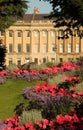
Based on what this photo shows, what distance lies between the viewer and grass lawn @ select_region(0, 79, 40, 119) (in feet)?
42.8

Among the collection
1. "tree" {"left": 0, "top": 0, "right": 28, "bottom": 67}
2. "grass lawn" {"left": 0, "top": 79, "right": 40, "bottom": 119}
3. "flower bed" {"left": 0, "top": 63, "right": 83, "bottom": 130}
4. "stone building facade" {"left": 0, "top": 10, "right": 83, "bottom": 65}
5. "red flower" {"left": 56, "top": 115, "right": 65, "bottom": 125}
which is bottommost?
"stone building facade" {"left": 0, "top": 10, "right": 83, "bottom": 65}

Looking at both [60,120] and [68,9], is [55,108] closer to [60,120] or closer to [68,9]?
[60,120]

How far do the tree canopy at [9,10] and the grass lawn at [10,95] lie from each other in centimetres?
1911

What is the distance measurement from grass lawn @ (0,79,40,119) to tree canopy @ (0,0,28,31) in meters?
19.1

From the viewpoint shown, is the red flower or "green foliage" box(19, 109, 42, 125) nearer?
the red flower

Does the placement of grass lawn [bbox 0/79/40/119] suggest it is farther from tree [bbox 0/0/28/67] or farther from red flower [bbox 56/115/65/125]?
tree [bbox 0/0/28/67]

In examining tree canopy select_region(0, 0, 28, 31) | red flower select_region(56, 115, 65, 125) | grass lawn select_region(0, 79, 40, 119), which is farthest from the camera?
tree canopy select_region(0, 0, 28, 31)

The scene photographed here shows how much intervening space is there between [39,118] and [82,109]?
824mm

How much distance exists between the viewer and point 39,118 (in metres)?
9.70

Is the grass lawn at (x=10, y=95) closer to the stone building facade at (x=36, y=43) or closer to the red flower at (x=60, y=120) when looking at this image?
the red flower at (x=60, y=120)

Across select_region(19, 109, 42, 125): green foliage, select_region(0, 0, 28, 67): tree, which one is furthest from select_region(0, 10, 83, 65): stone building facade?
select_region(19, 109, 42, 125): green foliage

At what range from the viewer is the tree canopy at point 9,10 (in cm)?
3719

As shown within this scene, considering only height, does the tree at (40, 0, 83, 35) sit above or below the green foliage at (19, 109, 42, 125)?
above

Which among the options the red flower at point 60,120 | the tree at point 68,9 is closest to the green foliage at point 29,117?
the red flower at point 60,120
